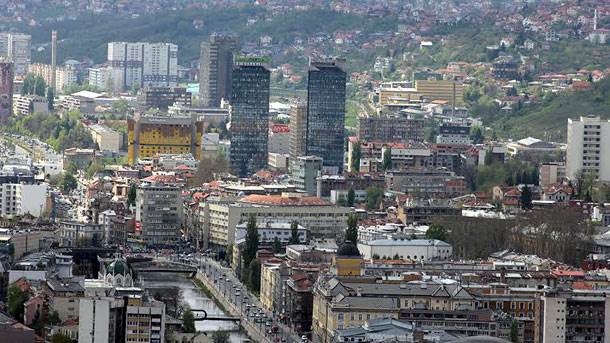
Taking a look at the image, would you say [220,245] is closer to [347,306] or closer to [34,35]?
[347,306]

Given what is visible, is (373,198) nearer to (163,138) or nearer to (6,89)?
(163,138)

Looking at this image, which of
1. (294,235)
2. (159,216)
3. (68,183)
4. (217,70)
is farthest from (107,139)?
(294,235)

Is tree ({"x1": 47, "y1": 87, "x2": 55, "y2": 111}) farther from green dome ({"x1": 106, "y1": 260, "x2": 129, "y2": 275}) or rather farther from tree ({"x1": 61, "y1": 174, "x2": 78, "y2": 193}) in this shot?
green dome ({"x1": 106, "y1": 260, "x2": 129, "y2": 275})

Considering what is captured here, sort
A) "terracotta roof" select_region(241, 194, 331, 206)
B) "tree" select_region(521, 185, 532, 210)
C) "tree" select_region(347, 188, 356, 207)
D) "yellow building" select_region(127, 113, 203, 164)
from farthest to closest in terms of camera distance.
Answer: "yellow building" select_region(127, 113, 203, 164), "tree" select_region(347, 188, 356, 207), "tree" select_region(521, 185, 532, 210), "terracotta roof" select_region(241, 194, 331, 206)

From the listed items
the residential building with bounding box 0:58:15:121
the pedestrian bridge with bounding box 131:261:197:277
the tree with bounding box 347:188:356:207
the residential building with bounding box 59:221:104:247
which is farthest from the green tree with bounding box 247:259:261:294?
the residential building with bounding box 0:58:15:121

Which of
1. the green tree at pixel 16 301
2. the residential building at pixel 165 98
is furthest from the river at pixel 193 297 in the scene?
the residential building at pixel 165 98
